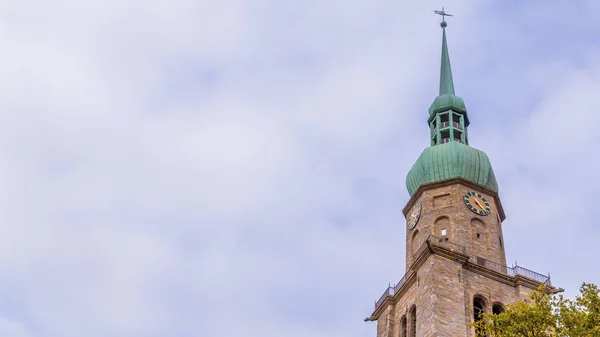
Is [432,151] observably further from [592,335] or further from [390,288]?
[592,335]

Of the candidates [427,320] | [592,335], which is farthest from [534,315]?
[427,320]

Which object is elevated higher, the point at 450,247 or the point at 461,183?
the point at 461,183

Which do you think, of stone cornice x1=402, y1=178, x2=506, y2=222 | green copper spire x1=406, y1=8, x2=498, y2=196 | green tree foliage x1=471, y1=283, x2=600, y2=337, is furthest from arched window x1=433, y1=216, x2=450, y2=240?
green tree foliage x1=471, y1=283, x2=600, y2=337

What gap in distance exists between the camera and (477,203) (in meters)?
53.6

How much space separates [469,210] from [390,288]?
7.14 meters

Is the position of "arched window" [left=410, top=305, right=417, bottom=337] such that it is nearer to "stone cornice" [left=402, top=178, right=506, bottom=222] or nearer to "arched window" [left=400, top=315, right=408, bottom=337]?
"arched window" [left=400, top=315, right=408, bottom=337]

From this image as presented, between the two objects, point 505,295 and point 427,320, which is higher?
point 505,295

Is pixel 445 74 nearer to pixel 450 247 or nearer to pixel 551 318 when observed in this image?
pixel 450 247

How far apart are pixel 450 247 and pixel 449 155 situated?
8151 mm

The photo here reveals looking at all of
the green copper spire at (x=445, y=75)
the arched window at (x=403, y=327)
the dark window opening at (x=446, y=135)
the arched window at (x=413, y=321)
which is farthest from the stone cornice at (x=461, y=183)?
the green copper spire at (x=445, y=75)

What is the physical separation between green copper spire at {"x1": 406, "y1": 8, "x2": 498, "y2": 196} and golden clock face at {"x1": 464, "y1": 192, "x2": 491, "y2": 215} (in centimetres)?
111

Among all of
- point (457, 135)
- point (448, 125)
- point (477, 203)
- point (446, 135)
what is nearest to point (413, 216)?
point (477, 203)

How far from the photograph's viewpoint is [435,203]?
53844 millimetres

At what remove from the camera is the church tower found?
1797 inches
